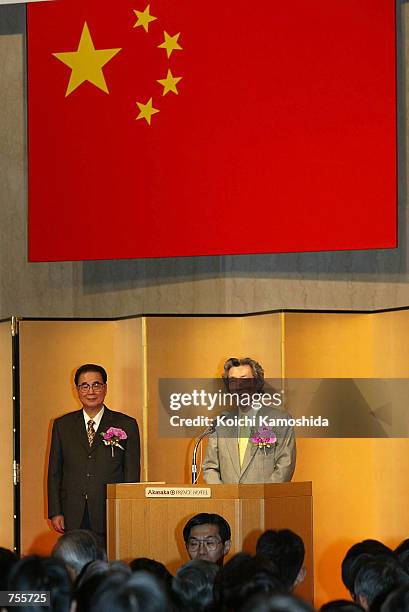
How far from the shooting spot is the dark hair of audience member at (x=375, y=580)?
11.3 feet

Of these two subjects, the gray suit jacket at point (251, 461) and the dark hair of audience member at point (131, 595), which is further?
the gray suit jacket at point (251, 461)

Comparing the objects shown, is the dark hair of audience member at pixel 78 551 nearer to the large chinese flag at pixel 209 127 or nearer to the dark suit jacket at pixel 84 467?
the dark suit jacket at pixel 84 467

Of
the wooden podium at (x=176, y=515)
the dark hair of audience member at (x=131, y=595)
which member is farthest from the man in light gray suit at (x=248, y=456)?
the dark hair of audience member at (x=131, y=595)

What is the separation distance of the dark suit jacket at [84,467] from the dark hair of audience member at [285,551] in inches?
104

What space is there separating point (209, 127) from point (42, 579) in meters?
5.77

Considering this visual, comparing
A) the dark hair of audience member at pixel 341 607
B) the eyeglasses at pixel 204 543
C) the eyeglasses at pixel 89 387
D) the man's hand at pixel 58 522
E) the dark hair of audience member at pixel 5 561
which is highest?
the eyeglasses at pixel 89 387

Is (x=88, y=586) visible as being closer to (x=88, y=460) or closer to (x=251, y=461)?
(x=251, y=461)

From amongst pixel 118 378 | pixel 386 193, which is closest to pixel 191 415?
pixel 118 378

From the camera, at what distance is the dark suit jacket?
7059 millimetres

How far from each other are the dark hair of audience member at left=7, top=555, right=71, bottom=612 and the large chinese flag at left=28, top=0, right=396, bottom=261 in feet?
17.2

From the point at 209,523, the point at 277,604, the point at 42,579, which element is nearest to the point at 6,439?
the point at 209,523

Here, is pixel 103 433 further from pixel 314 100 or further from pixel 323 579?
pixel 314 100

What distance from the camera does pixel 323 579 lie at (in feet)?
24.9

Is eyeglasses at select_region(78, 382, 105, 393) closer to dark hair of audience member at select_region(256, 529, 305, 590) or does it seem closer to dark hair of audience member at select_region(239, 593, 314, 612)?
dark hair of audience member at select_region(256, 529, 305, 590)
